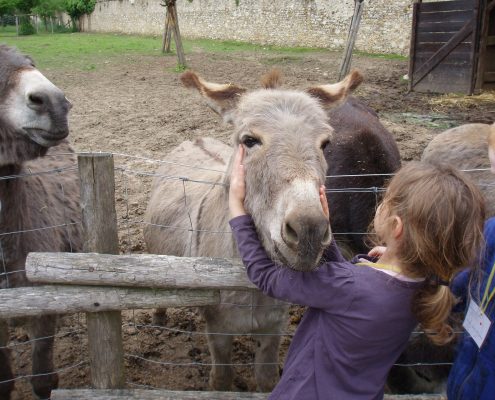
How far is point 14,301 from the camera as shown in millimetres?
2396

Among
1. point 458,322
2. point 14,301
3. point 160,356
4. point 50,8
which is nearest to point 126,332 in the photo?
point 160,356

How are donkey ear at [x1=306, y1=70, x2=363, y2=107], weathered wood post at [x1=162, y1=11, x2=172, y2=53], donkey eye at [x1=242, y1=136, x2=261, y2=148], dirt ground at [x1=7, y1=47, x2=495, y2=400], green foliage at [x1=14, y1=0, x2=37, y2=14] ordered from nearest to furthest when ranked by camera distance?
donkey eye at [x1=242, y1=136, x2=261, y2=148] → donkey ear at [x1=306, y1=70, x2=363, y2=107] → dirt ground at [x1=7, y1=47, x2=495, y2=400] → weathered wood post at [x1=162, y1=11, x2=172, y2=53] → green foliage at [x1=14, y1=0, x2=37, y2=14]

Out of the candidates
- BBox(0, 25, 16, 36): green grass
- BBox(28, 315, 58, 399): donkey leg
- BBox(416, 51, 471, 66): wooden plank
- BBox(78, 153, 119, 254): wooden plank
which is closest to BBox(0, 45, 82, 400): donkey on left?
BBox(28, 315, 58, 399): donkey leg

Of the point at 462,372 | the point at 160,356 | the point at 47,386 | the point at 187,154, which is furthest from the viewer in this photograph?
the point at 187,154

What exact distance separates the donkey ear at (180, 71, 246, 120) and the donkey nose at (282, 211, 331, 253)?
3.55 ft

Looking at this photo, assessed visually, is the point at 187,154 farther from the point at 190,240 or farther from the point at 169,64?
the point at 169,64

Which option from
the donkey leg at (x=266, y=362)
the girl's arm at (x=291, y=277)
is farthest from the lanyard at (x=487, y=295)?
the donkey leg at (x=266, y=362)

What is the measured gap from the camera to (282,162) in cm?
193

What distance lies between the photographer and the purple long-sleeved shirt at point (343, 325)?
1654 mm

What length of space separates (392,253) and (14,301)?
1.94m

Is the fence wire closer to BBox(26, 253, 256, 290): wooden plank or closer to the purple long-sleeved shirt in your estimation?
BBox(26, 253, 256, 290): wooden plank

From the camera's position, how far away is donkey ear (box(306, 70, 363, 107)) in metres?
2.63

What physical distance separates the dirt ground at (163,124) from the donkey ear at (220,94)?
629mm

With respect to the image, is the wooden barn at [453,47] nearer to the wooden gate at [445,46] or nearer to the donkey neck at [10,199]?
the wooden gate at [445,46]
